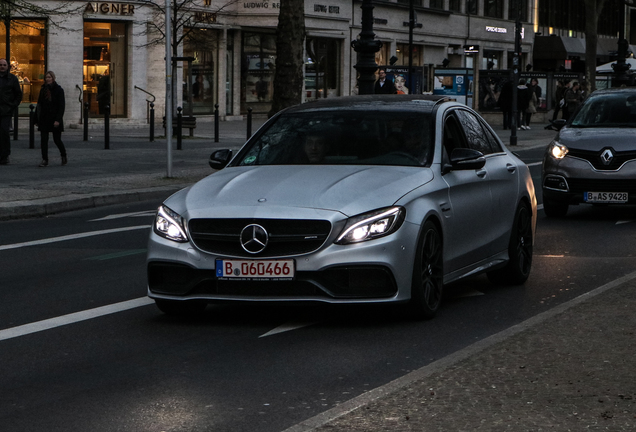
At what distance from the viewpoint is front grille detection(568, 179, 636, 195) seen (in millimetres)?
14656

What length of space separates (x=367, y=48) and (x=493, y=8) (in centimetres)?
4900

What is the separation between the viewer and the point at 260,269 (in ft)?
24.2

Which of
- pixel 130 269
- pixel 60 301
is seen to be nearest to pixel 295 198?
pixel 60 301

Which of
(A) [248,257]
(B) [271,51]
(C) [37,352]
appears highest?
(B) [271,51]

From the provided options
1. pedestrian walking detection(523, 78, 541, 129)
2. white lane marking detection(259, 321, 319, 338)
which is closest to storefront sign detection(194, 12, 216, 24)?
pedestrian walking detection(523, 78, 541, 129)

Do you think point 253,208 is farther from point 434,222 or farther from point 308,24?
point 308,24

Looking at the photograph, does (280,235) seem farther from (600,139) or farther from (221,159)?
(600,139)

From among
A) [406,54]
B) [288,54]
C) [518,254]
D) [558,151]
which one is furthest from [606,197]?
[406,54]

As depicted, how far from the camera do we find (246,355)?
689 centimetres

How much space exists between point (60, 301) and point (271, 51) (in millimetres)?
42864

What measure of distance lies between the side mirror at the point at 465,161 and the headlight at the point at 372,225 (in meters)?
1.01

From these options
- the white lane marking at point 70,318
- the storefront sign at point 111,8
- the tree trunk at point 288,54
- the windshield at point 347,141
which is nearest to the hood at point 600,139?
the windshield at point 347,141

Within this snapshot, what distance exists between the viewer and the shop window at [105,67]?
4134 centimetres

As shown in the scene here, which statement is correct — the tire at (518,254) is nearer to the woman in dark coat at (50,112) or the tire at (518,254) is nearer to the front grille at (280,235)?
the front grille at (280,235)
